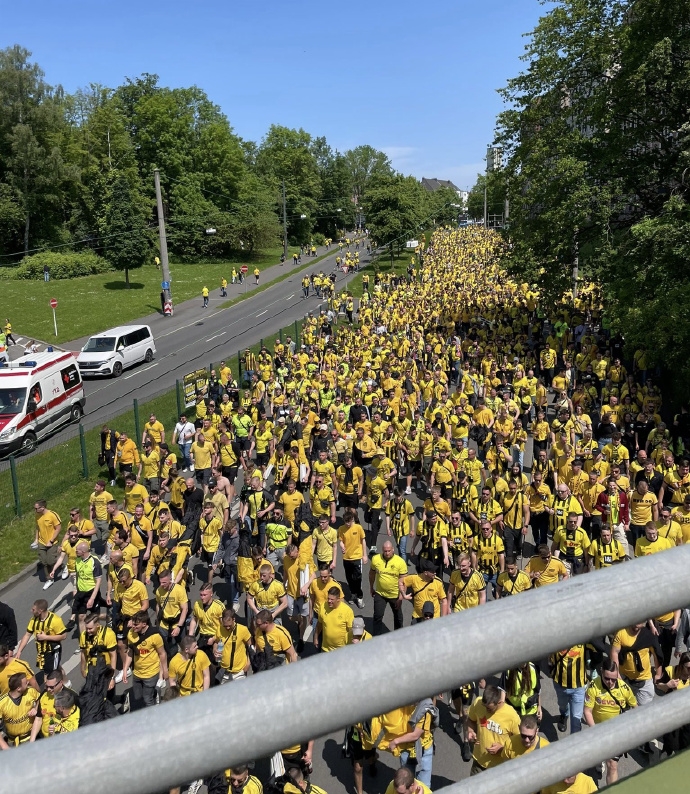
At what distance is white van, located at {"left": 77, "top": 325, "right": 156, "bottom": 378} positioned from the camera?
97.2 ft

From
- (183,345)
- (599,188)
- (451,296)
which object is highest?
(599,188)

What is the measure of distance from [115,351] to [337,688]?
103ft

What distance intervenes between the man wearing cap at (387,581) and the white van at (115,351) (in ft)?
77.0

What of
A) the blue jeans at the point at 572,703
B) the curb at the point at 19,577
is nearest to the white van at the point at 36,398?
the curb at the point at 19,577

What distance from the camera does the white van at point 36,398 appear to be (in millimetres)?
19495

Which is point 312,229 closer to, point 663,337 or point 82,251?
point 82,251

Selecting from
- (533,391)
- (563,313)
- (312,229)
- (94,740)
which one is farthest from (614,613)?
(312,229)

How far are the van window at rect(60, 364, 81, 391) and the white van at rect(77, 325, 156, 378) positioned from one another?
6.85 m

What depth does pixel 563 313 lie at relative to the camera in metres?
25.5

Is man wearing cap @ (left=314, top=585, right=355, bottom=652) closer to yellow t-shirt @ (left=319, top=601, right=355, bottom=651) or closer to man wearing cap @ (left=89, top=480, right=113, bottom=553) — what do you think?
yellow t-shirt @ (left=319, top=601, right=355, bottom=651)

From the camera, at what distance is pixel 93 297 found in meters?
50.4

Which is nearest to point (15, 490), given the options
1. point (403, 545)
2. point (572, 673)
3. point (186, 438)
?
point (186, 438)

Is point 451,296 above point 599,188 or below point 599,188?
below

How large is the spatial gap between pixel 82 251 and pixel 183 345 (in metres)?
33.4
